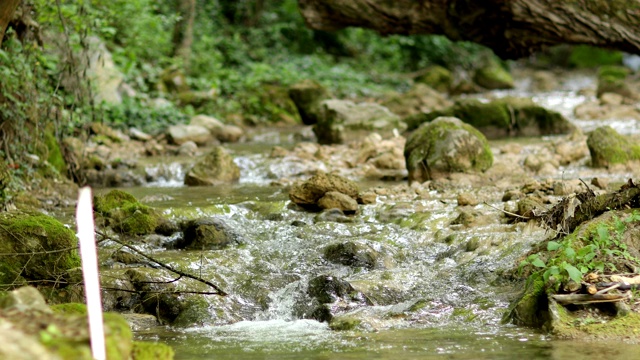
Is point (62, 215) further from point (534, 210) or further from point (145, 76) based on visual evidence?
point (145, 76)

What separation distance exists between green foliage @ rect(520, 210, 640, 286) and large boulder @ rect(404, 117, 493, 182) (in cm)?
428

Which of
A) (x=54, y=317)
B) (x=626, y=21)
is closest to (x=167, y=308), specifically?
(x=54, y=317)

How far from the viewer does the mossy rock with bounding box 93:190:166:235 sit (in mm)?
7344

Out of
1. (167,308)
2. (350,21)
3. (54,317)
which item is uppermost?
(350,21)

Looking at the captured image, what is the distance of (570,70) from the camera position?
88.9 feet

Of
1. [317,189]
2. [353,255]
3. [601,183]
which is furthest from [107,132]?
[601,183]

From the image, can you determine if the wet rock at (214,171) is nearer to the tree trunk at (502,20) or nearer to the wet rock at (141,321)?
the tree trunk at (502,20)

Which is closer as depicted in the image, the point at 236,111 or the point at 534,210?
the point at 534,210

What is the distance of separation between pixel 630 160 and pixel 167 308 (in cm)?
666

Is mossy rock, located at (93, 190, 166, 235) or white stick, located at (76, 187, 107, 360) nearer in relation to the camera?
white stick, located at (76, 187, 107, 360)

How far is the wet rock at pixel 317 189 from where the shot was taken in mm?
7957

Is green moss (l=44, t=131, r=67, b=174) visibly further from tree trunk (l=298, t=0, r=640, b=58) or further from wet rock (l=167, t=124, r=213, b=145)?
tree trunk (l=298, t=0, r=640, b=58)

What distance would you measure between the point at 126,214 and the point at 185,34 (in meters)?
11.5

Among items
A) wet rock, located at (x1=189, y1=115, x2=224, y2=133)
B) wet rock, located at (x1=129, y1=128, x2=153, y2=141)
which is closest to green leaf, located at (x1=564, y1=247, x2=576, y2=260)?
wet rock, located at (x1=129, y1=128, x2=153, y2=141)
